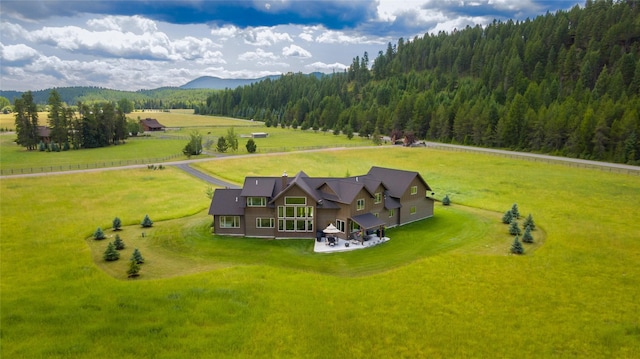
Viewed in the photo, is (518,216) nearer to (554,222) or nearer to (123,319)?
(554,222)

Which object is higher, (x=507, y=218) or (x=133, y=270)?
(x=507, y=218)

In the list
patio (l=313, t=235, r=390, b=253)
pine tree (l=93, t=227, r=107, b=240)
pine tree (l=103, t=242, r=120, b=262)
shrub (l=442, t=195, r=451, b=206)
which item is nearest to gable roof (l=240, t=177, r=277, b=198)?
patio (l=313, t=235, r=390, b=253)

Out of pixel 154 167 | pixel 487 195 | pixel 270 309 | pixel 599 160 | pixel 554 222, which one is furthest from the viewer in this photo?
pixel 599 160

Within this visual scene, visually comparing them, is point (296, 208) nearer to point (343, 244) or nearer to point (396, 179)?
point (343, 244)

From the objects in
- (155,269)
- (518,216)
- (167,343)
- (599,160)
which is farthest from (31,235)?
(599,160)

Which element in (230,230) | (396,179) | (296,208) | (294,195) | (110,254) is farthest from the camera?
(396,179)

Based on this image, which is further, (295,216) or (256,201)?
(256,201)

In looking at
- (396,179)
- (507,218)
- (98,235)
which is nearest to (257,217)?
(98,235)
